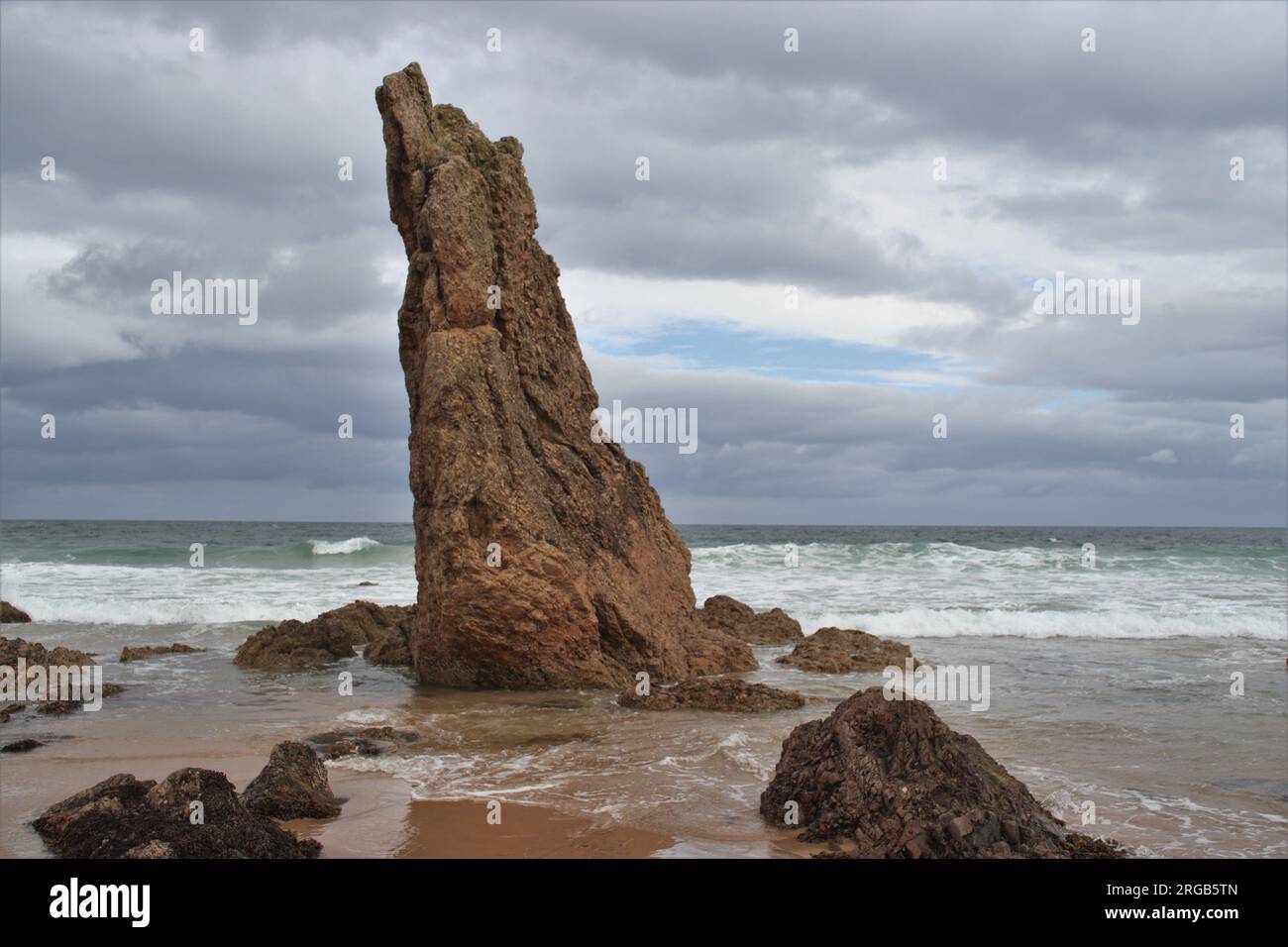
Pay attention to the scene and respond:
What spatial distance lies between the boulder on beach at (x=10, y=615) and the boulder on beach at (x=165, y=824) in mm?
15688

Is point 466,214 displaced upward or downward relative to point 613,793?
upward

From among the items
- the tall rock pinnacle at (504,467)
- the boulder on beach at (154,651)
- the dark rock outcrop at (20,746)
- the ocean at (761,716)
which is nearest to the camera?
the ocean at (761,716)

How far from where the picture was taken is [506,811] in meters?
7.00

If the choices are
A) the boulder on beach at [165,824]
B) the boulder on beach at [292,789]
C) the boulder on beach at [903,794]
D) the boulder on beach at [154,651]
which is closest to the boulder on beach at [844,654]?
the boulder on beach at [903,794]

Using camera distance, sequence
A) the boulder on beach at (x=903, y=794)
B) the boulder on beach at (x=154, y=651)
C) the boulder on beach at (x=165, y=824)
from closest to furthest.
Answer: the boulder on beach at (x=165, y=824) < the boulder on beach at (x=903, y=794) < the boulder on beach at (x=154, y=651)

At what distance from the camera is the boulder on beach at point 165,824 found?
545cm

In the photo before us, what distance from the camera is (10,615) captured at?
1977 centimetres

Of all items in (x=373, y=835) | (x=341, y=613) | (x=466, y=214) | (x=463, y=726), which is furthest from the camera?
(x=341, y=613)

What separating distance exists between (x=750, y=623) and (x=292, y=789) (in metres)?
12.1

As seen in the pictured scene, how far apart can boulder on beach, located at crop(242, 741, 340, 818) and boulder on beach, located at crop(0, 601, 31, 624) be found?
1594cm

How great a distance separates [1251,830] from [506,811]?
205 inches

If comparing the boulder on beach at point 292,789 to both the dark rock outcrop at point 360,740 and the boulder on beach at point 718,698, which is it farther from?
the boulder on beach at point 718,698
